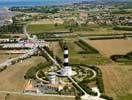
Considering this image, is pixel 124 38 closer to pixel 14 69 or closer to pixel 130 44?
pixel 130 44

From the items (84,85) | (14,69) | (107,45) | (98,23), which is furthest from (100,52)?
(98,23)

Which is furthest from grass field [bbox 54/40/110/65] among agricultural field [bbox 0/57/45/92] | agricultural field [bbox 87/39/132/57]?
agricultural field [bbox 0/57/45/92]

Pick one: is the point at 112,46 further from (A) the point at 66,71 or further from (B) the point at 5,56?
(A) the point at 66,71

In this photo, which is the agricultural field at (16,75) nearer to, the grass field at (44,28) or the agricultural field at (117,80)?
the agricultural field at (117,80)

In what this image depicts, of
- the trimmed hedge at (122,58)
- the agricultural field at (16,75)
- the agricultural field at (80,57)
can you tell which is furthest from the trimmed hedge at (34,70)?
the trimmed hedge at (122,58)

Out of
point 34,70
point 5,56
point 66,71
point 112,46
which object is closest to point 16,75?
point 34,70

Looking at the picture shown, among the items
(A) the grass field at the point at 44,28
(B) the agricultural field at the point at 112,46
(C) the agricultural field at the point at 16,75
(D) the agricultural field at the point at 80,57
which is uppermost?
(C) the agricultural field at the point at 16,75
